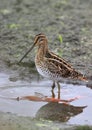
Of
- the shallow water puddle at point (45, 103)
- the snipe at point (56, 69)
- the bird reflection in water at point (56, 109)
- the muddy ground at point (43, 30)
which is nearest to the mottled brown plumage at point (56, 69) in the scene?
the snipe at point (56, 69)

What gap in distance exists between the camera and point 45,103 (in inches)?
346

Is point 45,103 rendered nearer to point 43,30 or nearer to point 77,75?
point 77,75

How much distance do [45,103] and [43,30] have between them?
3963 mm

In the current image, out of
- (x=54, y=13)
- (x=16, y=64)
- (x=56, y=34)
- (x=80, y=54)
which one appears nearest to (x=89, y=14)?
(x=54, y=13)

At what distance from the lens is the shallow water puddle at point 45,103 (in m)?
8.20

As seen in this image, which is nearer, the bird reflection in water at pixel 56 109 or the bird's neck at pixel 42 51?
the bird reflection in water at pixel 56 109

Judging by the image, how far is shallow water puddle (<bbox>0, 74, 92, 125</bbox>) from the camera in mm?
8195

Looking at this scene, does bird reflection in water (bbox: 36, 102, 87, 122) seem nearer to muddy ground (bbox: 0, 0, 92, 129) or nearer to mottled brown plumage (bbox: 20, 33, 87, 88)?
mottled brown plumage (bbox: 20, 33, 87, 88)

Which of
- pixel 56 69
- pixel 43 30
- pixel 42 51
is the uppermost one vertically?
pixel 42 51

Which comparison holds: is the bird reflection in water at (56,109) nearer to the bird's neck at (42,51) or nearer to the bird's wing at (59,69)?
the bird's wing at (59,69)

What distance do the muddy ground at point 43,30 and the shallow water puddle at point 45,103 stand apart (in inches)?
13.6

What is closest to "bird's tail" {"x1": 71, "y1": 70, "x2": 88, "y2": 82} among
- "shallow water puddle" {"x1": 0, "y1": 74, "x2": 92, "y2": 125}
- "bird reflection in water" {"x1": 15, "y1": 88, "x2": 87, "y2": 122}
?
"shallow water puddle" {"x1": 0, "y1": 74, "x2": 92, "y2": 125}

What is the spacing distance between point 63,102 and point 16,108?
80 centimetres

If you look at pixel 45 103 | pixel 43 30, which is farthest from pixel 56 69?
pixel 43 30
